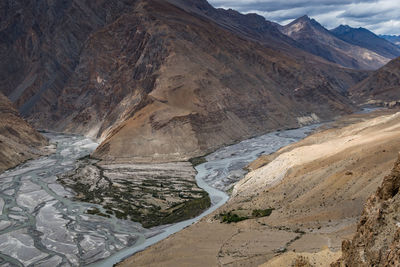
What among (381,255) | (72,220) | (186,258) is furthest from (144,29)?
(381,255)

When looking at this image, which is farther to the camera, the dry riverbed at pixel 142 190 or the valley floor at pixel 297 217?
the dry riverbed at pixel 142 190

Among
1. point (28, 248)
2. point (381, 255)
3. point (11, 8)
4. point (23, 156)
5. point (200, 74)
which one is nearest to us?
point (381, 255)

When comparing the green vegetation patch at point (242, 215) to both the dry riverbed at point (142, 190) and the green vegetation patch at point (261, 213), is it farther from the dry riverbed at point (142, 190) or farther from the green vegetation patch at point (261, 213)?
the dry riverbed at point (142, 190)

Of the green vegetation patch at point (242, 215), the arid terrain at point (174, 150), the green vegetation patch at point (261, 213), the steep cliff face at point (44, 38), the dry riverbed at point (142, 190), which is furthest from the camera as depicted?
the steep cliff face at point (44, 38)

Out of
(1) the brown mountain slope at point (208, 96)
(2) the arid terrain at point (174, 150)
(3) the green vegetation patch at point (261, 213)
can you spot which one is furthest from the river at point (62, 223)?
(1) the brown mountain slope at point (208, 96)

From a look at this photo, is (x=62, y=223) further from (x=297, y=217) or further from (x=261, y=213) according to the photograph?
(x=297, y=217)

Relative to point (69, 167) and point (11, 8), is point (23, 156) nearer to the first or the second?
point (69, 167)
